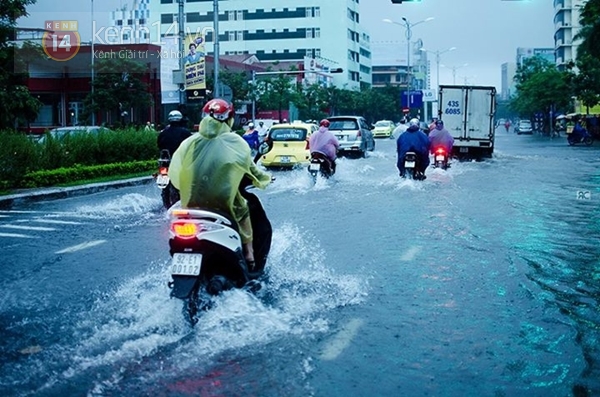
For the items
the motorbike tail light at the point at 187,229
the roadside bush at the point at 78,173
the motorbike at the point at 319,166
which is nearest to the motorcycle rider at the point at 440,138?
the motorbike at the point at 319,166

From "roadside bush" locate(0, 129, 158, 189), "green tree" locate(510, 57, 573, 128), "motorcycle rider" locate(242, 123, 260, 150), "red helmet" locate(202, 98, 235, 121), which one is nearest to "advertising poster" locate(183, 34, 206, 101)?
"roadside bush" locate(0, 129, 158, 189)

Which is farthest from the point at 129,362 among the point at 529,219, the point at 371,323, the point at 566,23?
the point at 566,23

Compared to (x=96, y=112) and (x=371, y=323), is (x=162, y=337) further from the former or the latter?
(x=96, y=112)

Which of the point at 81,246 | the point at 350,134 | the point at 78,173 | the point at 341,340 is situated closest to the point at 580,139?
the point at 350,134

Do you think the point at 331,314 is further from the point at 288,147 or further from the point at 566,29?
the point at 566,29

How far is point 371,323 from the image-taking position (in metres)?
6.66

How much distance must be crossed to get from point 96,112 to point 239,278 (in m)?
46.0

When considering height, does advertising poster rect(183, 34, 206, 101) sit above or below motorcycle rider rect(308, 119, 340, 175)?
above

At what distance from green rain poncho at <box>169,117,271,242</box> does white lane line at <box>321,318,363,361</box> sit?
125 cm

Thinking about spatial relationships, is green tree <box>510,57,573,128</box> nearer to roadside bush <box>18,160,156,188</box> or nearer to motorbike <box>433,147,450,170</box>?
motorbike <box>433,147,450,170</box>

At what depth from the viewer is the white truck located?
1357 inches

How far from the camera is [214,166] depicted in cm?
660

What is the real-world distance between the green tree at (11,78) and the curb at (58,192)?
259 inches

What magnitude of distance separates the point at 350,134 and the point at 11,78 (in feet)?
43.4
